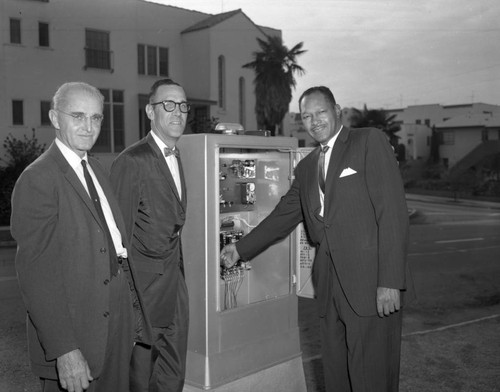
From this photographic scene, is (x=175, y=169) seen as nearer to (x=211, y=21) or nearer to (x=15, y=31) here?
(x=15, y=31)

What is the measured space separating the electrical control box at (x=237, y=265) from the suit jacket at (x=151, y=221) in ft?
1.47

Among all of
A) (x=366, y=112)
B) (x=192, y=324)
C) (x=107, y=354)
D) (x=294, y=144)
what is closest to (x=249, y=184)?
(x=294, y=144)

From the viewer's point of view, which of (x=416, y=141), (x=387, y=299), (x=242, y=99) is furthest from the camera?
(x=416, y=141)

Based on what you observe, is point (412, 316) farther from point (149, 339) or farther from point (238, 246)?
point (149, 339)

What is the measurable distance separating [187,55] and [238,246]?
92.9 ft

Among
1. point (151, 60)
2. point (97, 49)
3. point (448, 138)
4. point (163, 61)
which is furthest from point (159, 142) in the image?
point (448, 138)

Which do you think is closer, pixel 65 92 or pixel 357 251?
pixel 65 92

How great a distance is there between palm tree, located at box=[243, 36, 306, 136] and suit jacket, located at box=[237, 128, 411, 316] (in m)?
31.1

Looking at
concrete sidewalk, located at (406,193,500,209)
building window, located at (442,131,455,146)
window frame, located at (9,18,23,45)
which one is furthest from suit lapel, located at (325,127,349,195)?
building window, located at (442,131,455,146)

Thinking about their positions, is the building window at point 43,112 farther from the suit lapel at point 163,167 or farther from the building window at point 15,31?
the suit lapel at point 163,167

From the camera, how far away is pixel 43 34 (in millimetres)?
25516

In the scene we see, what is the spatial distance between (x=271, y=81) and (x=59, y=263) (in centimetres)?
3361

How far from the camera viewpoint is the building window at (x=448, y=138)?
201 ft

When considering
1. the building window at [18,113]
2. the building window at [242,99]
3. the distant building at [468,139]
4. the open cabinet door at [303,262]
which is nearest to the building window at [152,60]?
the building window at [242,99]
